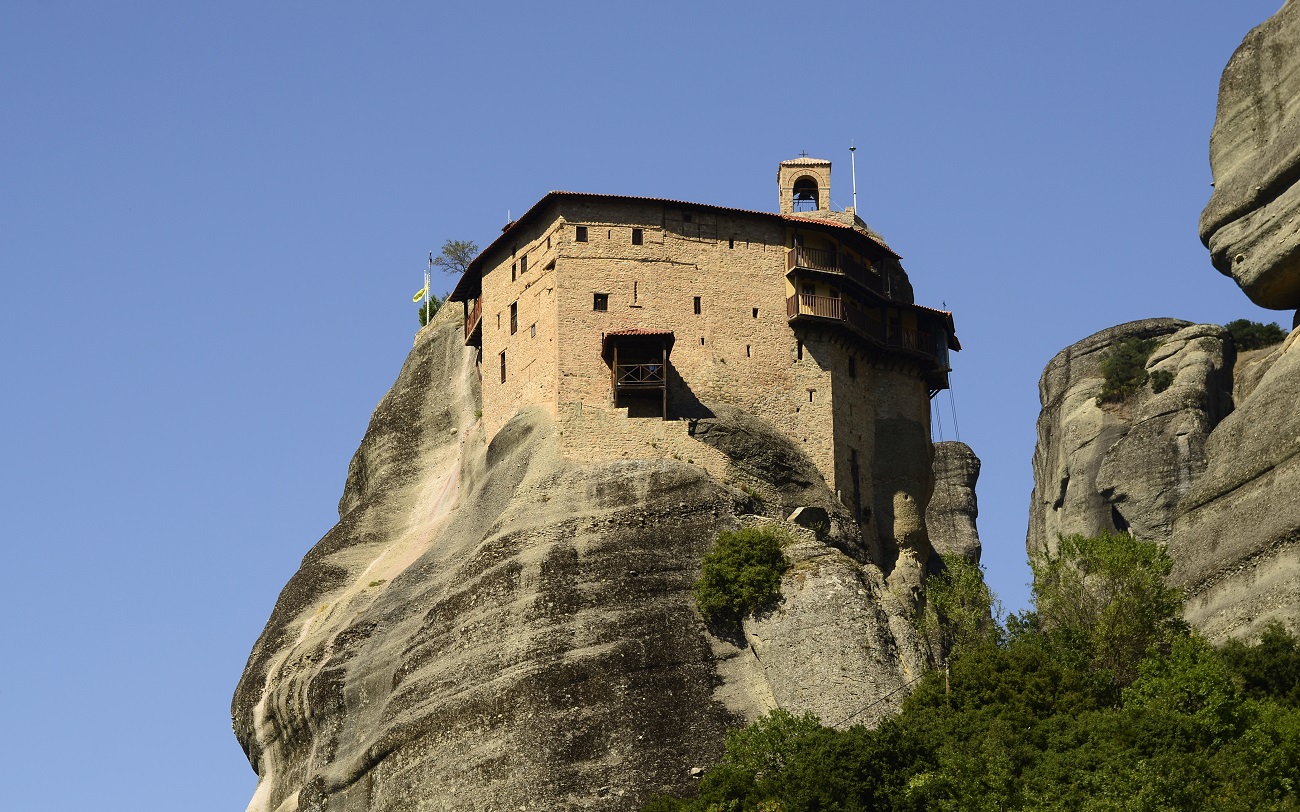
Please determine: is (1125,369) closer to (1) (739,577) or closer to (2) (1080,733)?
(1) (739,577)

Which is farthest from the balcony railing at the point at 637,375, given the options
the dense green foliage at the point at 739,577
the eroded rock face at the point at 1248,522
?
the eroded rock face at the point at 1248,522

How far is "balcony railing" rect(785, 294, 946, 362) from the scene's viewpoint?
78.1m

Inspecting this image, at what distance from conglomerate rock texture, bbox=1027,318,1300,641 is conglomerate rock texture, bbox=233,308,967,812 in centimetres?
989

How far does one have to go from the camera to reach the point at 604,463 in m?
72.4

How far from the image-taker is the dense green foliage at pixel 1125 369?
105 m

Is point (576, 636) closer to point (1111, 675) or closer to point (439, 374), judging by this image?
point (1111, 675)

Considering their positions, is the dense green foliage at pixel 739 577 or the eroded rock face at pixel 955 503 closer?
the dense green foliage at pixel 739 577

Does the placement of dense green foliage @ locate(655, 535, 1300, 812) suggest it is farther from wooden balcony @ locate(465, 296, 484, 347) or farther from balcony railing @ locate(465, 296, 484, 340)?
wooden balcony @ locate(465, 296, 484, 347)

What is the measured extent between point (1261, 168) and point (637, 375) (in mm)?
22416

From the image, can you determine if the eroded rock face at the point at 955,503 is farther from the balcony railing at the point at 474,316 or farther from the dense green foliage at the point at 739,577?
the dense green foliage at the point at 739,577

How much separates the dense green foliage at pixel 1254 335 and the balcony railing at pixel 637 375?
4818 centimetres

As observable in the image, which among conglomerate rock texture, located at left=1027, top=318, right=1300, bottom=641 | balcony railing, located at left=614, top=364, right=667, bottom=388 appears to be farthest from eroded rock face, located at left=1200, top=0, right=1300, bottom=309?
balcony railing, located at left=614, top=364, right=667, bottom=388

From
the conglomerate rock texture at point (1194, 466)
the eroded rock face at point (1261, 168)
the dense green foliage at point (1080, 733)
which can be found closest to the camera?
the dense green foliage at point (1080, 733)

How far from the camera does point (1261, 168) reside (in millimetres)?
68375
